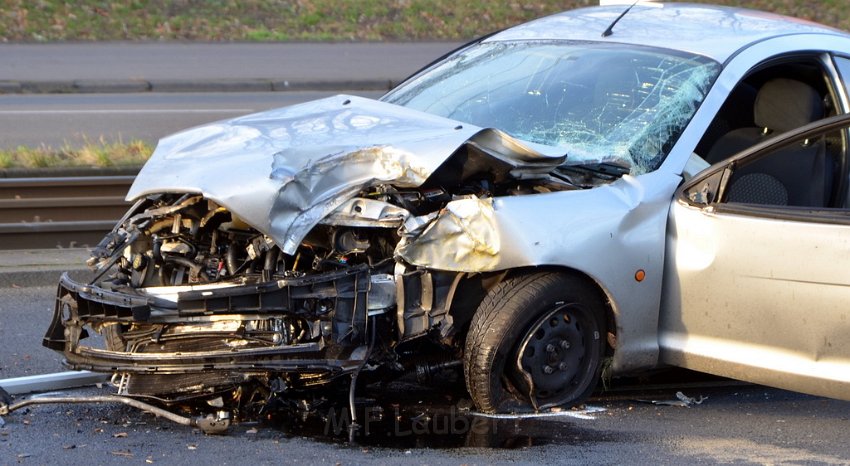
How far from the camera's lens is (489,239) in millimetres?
4691

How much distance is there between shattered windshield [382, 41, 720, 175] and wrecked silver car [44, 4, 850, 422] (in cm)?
2

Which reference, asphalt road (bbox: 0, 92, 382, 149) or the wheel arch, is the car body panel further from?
asphalt road (bbox: 0, 92, 382, 149)

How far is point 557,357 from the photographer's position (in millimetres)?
4980

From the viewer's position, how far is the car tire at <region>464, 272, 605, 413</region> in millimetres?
4801

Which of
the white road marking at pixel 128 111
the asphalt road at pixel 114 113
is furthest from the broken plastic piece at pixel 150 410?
the white road marking at pixel 128 111

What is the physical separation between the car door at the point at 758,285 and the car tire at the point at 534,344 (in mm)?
390

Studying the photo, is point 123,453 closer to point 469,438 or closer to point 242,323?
point 242,323

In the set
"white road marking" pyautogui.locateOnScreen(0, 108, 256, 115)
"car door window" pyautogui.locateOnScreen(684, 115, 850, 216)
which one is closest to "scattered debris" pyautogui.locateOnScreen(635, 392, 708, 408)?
"car door window" pyautogui.locateOnScreen(684, 115, 850, 216)

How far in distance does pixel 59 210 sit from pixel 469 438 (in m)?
4.64

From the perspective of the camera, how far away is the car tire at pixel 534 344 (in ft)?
15.8

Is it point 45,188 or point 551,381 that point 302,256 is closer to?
point 551,381

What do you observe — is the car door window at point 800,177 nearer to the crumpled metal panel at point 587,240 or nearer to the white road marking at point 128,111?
the crumpled metal panel at point 587,240

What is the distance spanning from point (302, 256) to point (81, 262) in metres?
3.21

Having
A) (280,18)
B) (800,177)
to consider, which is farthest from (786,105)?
(280,18)
